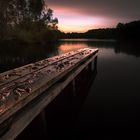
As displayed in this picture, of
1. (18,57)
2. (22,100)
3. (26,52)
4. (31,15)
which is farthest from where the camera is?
(31,15)

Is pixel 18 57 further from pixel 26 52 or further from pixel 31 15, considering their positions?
pixel 31 15

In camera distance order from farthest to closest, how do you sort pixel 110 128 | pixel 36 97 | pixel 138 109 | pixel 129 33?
1. pixel 129 33
2. pixel 138 109
3. pixel 110 128
4. pixel 36 97

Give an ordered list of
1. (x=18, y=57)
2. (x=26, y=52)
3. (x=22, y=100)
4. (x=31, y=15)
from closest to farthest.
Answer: (x=22, y=100) < (x=18, y=57) < (x=26, y=52) < (x=31, y=15)

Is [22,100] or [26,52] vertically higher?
[22,100]

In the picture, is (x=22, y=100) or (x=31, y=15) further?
(x=31, y=15)

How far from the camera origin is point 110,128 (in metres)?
5.41

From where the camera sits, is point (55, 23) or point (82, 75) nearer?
point (82, 75)

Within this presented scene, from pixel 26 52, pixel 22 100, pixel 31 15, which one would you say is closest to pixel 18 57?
pixel 26 52

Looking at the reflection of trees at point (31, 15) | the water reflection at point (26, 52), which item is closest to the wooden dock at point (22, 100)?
the water reflection at point (26, 52)

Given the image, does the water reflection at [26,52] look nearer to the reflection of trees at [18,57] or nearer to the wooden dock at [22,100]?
the reflection of trees at [18,57]

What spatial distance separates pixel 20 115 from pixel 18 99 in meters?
0.29

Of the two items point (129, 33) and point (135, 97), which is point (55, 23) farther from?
point (135, 97)

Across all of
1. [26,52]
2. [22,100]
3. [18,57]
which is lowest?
[26,52]

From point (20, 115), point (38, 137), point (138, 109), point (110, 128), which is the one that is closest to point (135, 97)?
point (138, 109)
